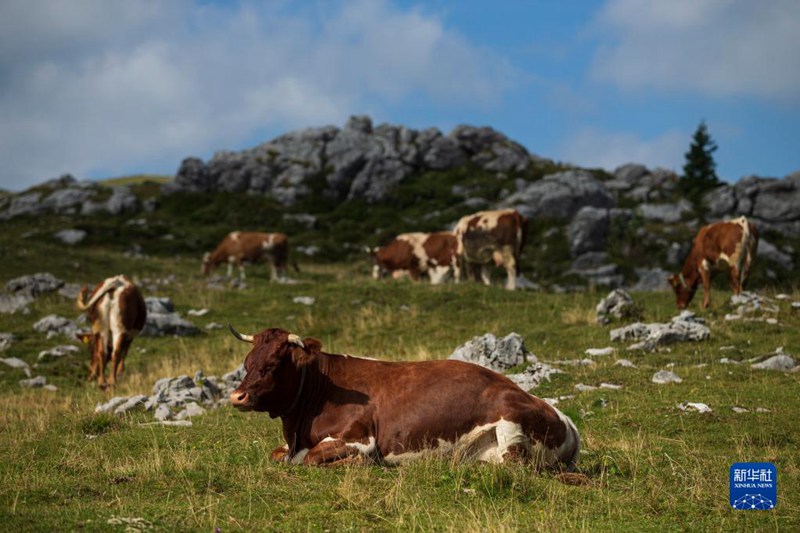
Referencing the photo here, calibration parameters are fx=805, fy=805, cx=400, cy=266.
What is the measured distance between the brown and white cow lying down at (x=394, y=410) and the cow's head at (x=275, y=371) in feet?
0.03

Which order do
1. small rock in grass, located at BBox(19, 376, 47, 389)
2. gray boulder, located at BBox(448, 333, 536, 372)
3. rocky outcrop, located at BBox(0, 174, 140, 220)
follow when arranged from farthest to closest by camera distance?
rocky outcrop, located at BBox(0, 174, 140, 220) < small rock in grass, located at BBox(19, 376, 47, 389) < gray boulder, located at BBox(448, 333, 536, 372)

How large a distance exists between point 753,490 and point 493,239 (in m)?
24.4

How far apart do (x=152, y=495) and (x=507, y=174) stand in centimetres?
6240

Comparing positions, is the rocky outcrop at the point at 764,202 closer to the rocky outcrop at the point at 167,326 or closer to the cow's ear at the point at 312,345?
the rocky outcrop at the point at 167,326

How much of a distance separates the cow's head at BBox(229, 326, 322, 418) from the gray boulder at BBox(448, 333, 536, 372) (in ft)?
20.5

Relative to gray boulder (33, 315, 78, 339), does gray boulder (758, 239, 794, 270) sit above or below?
above

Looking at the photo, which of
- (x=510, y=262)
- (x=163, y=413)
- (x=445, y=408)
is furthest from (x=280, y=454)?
(x=510, y=262)

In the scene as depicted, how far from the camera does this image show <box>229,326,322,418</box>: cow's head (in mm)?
8359

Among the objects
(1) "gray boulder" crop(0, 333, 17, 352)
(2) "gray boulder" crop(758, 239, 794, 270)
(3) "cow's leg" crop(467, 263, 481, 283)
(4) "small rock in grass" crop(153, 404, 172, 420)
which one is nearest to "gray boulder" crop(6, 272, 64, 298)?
(1) "gray boulder" crop(0, 333, 17, 352)

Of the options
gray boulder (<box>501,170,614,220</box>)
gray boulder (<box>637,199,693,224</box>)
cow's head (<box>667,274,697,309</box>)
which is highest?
gray boulder (<box>501,170,614,220</box>)

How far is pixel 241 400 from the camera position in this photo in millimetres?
8156

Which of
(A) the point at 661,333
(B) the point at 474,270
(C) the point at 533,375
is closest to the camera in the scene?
(C) the point at 533,375

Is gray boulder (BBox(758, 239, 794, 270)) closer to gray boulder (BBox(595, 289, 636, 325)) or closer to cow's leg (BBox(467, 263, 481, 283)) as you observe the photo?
cow's leg (BBox(467, 263, 481, 283))

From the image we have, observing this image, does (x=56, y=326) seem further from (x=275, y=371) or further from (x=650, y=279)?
(x=650, y=279)
